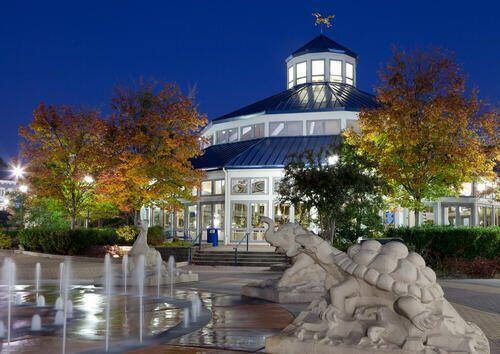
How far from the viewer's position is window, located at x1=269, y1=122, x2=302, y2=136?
39.4 meters

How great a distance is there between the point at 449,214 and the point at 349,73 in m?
13.8

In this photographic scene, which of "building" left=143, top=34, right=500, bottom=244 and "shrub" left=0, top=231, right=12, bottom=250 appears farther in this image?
"shrub" left=0, top=231, right=12, bottom=250

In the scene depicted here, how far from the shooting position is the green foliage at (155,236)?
31.3 m

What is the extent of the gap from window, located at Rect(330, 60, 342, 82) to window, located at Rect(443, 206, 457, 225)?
1316cm

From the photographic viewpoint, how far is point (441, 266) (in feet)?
70.3

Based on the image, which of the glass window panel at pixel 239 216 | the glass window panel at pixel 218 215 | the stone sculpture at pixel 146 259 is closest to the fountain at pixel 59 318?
the stone sculpture at pixel 146 259

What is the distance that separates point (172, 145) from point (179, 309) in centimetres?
1877

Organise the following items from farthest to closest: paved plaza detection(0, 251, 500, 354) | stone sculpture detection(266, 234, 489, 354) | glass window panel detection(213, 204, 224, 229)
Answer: glass window panel detection(213, 204, 224, 229) → paved plaza detection(0, 251, 500, 354) → stone sculpture detection(266, 234, 489, 354)

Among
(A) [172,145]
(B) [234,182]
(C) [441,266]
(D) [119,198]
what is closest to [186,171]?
(A) [172,145]

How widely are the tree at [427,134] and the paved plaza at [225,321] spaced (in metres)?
5.84

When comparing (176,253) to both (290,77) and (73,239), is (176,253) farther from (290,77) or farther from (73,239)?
(290,77)

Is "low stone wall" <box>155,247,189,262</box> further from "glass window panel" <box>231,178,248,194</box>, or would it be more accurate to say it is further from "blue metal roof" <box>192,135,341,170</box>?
"blue metal roof" <box>192,135,341,170</box>

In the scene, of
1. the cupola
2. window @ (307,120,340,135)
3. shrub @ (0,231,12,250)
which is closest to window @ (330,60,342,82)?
the cupola

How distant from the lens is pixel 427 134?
23500 mm
